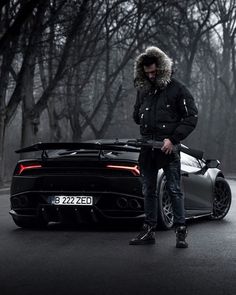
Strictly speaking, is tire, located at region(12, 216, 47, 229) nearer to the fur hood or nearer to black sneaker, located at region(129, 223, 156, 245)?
black sneaker, located at region(129, 223, 156, 245)

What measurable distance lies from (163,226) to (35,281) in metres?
3.46

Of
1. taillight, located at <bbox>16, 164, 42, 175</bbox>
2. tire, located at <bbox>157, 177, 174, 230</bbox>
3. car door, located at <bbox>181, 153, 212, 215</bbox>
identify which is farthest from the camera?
car door, located at <bbox>181, 153, 212, 215</bbox>

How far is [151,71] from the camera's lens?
7258 mm

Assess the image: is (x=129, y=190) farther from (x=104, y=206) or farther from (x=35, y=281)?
(x=35, y=281)

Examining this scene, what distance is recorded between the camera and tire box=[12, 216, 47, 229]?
897 centimetres

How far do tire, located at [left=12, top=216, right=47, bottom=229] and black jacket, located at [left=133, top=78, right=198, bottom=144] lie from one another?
2298 mm

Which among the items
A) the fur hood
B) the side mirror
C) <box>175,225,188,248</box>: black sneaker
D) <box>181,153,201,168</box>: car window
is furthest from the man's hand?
the side mirror

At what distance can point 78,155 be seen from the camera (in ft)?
28.7

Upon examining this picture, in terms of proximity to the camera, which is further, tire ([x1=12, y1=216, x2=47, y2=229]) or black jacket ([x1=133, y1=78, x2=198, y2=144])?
tire ([x1=12, y1=216, x2=47, y2=229])

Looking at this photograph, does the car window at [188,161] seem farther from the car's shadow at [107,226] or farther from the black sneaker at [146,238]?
the black sneaker at [146,238]

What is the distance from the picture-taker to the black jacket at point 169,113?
23.5ft

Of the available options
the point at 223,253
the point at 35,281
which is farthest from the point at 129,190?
the point at 35,281

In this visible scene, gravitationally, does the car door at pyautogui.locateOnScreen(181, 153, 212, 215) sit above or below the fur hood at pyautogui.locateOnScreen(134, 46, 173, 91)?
below

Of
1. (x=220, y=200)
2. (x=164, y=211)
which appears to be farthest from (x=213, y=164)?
(x=164, y=211)
